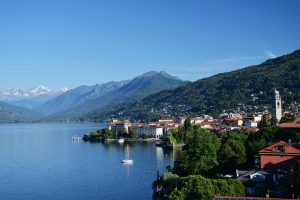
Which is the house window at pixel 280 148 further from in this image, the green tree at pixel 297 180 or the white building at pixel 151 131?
the white building at pixel 151 131

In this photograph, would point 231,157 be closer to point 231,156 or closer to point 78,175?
point 231,156

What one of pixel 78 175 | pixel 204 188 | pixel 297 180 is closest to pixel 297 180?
pixel 297 180

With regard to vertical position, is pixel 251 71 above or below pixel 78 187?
above

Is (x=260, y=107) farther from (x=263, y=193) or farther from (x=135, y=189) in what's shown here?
(x=263, y=193)

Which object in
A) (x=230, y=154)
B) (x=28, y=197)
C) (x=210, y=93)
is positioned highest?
(x=210, y=93)

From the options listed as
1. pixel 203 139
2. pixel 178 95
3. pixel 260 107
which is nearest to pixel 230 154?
pixel 203 139


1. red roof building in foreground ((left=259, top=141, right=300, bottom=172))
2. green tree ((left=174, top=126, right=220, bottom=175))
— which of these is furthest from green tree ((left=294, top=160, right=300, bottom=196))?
green tree ((left=174, top=126, right=220, bottom=175))
